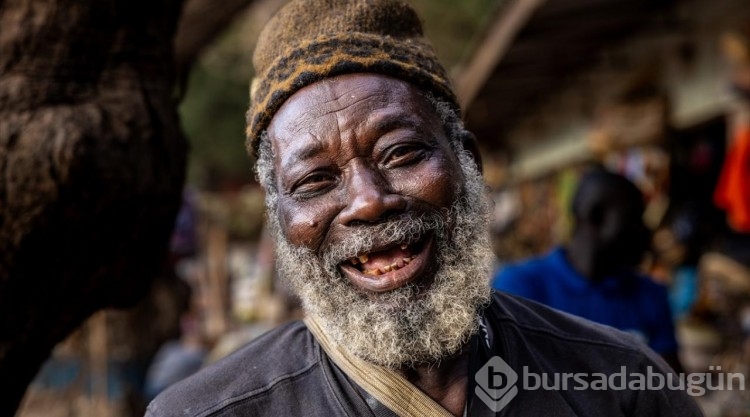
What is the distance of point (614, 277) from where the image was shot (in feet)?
13.2

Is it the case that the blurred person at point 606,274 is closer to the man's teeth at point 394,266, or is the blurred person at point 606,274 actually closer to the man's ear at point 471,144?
the man's ear at point 471,144

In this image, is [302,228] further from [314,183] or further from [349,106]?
[349,106]

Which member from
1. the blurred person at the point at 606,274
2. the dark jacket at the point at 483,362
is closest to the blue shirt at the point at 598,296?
the blurred person at the point at 606,274

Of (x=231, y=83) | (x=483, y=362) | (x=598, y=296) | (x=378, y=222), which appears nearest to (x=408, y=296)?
A: (x=378, y=222)

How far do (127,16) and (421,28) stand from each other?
2.94ft

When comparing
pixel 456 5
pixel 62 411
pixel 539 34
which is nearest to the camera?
pixel 62 411

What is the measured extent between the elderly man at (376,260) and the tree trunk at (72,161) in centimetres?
39

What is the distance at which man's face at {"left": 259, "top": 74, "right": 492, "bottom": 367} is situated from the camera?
6.54 feet

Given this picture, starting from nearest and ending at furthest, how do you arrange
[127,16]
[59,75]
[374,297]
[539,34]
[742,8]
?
[374,297] → [59,75] → [127,16] → [742,8] → [539,34]

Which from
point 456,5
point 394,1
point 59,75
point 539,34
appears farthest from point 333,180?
point 456,5

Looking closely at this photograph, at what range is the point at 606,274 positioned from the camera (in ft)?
13.1

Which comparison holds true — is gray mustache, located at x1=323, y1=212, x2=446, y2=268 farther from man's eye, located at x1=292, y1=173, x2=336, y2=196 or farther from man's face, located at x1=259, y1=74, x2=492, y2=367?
man's eye, located at x1=292, y1=173, x2=336, y2=196

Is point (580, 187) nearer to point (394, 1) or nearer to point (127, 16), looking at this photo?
point (394, 1)

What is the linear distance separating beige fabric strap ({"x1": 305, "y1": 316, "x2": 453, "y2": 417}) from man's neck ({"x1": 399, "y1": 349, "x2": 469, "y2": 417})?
88 mm
